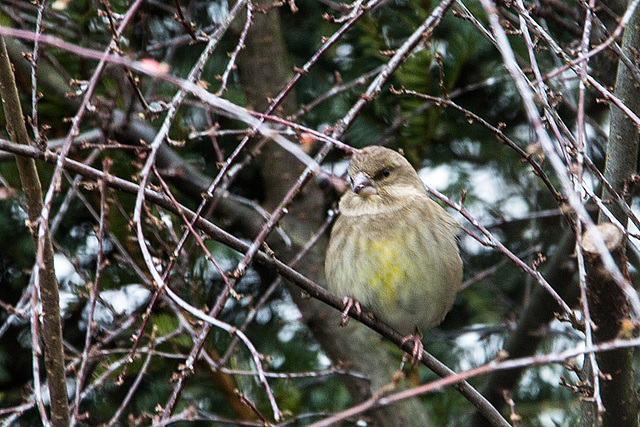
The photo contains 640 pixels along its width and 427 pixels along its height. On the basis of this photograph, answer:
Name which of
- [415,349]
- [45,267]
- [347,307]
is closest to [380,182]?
[415,349]

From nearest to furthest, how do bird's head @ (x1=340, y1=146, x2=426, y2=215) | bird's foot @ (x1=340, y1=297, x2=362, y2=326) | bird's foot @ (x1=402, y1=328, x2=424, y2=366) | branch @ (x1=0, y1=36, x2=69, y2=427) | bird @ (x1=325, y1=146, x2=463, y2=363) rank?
branch @ (x1=0, y1=36, x2=69, y2=427), bird's foot @ (x1=340, y1=297, x2=362, y2=326), bird's foot @ (x1=402, y1=328, x2=424, y2=366), bird @ (x1=325, y1=146, x2=463, y2=363), bird's head @ (x1=340, y1=146, x2=426, y2=215)

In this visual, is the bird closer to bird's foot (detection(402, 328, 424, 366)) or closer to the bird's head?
the bird's head

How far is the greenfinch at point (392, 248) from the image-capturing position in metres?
4.18

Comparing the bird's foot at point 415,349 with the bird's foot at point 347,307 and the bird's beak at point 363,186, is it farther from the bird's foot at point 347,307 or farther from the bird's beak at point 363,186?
the bird's beak at point 363,186

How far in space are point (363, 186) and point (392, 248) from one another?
1.18 feet

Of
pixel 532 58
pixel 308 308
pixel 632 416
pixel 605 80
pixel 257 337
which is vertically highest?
pixel 532 58

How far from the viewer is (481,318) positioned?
6.18 m

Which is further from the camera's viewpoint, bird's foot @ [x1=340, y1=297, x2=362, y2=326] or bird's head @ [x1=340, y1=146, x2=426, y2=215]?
bird's head @ [x1=340, y1=146, x2=426, y2=215]

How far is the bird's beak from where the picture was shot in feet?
13.9

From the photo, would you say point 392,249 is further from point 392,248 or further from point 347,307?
point 347,307

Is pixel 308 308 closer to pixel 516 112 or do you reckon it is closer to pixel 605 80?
pixel 516 112

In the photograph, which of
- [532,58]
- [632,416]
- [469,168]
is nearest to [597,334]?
[632,416]

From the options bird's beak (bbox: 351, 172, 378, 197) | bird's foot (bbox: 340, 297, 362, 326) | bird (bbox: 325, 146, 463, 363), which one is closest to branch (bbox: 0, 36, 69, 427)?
bird's foot (bbox: 340, 297, 362, 326)

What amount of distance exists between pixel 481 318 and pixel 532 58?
11.8 feet
